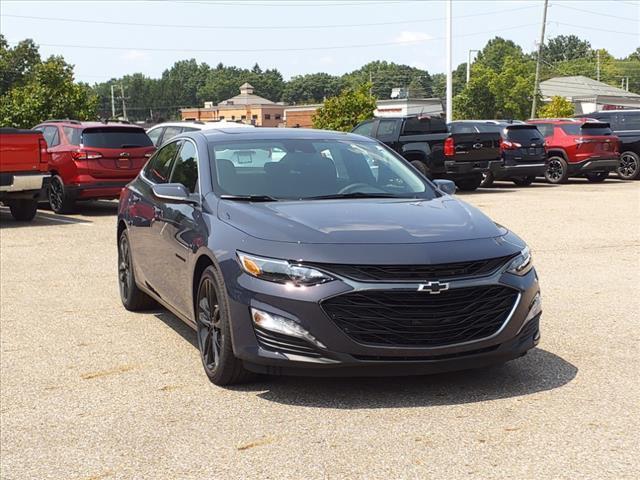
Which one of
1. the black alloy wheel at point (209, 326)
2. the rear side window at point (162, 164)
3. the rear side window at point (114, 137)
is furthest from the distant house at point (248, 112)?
the black alloy wheel at point (209, 326)

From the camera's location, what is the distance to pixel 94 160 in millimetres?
17156

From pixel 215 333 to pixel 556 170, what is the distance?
66.8ft

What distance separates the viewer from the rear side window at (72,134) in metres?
17.4

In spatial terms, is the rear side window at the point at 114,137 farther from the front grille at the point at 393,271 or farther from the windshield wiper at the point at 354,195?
the front grille at the point at 393,271

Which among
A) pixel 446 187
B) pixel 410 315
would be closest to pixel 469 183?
pixel 446 187

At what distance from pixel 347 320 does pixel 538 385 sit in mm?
1292

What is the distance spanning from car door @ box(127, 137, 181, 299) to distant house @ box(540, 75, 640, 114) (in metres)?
102

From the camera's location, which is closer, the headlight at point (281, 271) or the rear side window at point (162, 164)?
the headlight at point (281, 271)

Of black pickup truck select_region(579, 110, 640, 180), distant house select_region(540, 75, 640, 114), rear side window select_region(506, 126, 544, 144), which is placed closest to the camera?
rear side window select_region(506, 126, 544, 144)

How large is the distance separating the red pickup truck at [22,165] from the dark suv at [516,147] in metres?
10.7

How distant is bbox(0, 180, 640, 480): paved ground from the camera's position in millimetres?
4266

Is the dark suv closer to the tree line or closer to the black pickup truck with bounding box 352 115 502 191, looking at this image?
the black pickup truck with bounding box 352 115 502 191

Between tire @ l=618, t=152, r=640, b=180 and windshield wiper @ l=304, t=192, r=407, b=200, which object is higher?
windshield wiper @ l=304, t=192, r=407, b=200

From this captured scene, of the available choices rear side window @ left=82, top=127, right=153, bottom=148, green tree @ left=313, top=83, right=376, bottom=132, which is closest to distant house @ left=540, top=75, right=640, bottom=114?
green tree @ left=313, top=83, right=376, bottom=132
